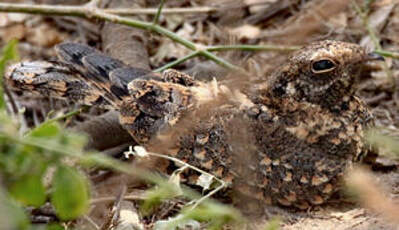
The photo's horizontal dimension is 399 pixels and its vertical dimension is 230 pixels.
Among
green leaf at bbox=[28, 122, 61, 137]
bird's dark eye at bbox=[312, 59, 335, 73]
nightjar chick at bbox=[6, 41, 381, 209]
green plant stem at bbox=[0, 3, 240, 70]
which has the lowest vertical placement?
nightjar chick at bbox=[6, 41, 381, 209]

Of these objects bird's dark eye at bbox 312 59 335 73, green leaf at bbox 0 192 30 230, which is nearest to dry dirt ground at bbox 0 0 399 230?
bird's dark eye at bbox 312 59 335 73

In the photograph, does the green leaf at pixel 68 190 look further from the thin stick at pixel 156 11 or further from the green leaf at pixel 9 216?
the thin stick at pixel 156 11

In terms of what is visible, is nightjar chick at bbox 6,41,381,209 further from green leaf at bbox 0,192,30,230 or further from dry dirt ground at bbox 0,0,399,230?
green leaf at bbox 0,192,30,230

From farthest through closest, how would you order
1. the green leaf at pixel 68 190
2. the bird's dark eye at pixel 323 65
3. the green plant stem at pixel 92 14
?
the green plant stem at pixel 92 14
the bird's dark eye at pixel 323 65
the green leaf at pixel 68 190

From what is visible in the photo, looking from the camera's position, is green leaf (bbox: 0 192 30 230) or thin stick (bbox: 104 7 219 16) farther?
thin stick (bbox: 104 7 219 16)

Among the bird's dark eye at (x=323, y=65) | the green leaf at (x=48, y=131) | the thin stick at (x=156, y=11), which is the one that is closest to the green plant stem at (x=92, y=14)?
the thin stick at (x=156, y=11)

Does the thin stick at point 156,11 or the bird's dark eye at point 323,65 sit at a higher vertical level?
the thin stick at point 156,11

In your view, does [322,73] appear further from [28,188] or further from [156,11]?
[28,188]
